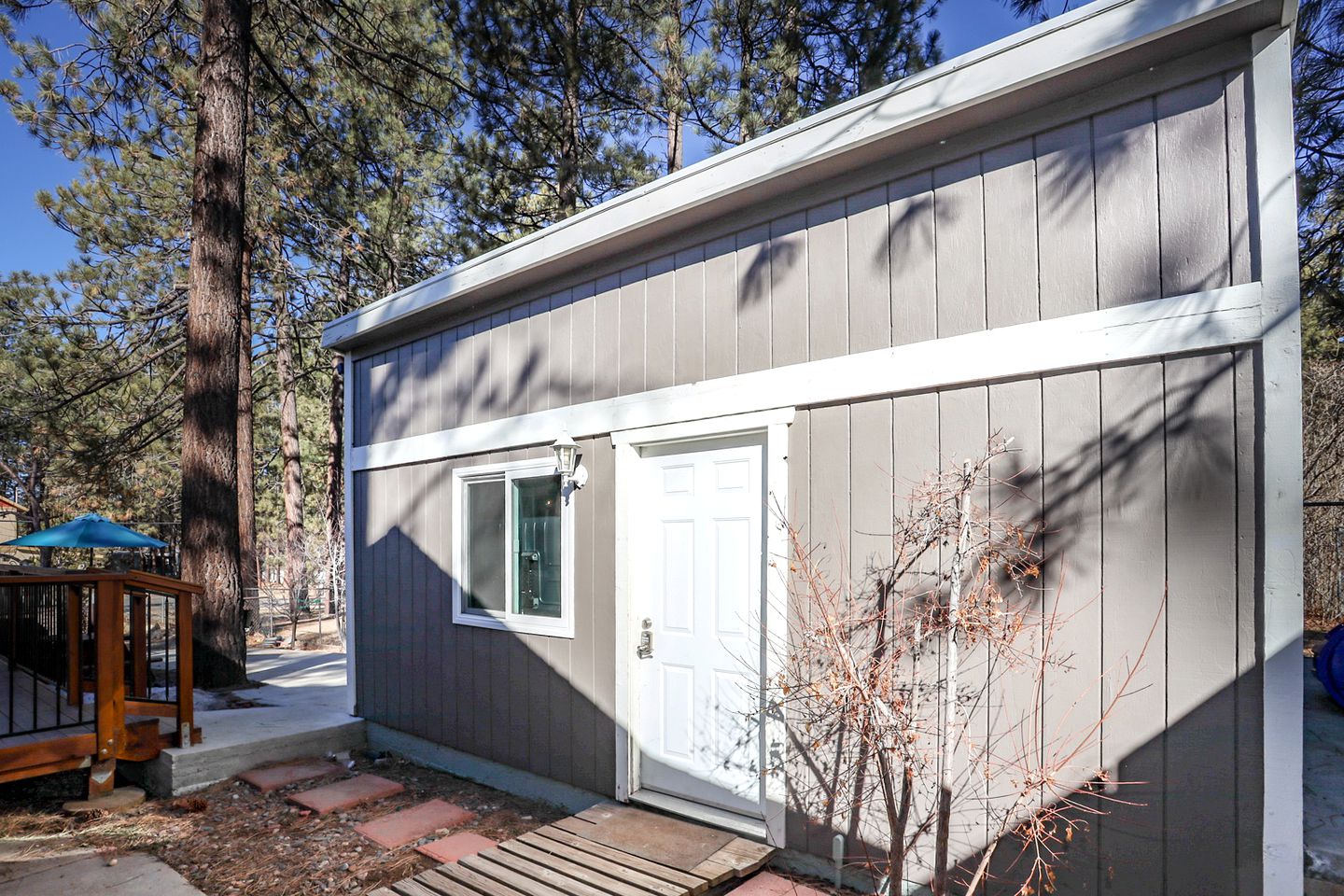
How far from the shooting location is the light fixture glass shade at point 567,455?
4328mm

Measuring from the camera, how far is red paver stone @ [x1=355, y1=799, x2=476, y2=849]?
12.9ft

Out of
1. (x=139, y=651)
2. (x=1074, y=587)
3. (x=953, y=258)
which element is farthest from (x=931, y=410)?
(x=139, y=651)

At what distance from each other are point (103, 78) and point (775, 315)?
8.40 metres

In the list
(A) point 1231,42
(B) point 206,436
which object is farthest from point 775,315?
(B) point 206,436

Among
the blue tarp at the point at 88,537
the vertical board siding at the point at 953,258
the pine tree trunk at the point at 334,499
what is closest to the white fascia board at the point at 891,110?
the vertical board siding at the point at 953,258

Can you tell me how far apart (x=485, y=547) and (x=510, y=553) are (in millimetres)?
300

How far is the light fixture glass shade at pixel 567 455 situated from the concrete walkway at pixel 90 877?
2.57 metres

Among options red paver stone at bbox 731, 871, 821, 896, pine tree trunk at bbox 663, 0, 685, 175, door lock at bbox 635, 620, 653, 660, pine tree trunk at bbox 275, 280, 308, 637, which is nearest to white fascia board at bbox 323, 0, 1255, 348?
door lock at bbox 635, 620, 653, 660

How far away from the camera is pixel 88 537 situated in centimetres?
767

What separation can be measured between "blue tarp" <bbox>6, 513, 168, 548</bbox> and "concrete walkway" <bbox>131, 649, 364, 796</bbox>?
2.07 meters

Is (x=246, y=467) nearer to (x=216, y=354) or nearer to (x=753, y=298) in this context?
(x=216, y=354)

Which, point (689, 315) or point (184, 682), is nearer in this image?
point (689, 315)

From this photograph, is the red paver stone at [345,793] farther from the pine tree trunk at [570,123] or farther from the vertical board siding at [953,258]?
the pine tree trunk at [570,123]

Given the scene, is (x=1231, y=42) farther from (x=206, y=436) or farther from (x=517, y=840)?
(x=206, y=436)
